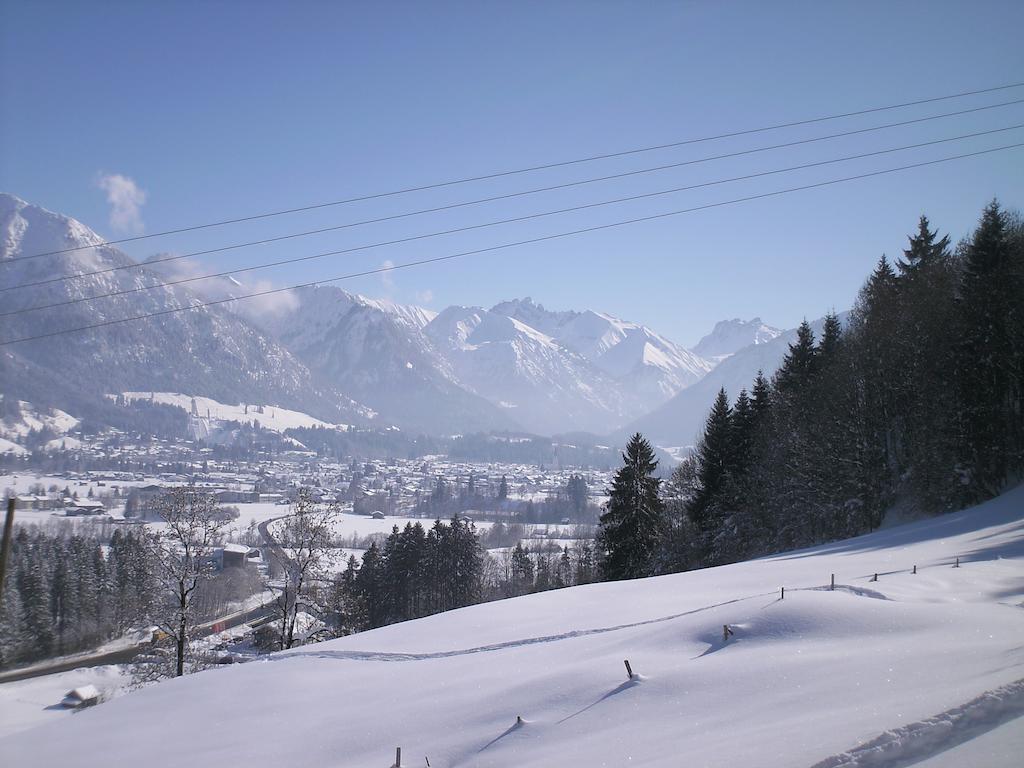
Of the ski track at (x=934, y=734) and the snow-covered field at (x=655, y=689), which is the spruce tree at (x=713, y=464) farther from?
the ski track at (x=934, y=734)

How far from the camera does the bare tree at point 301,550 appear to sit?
21.6m

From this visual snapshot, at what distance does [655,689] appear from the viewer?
7.42 m

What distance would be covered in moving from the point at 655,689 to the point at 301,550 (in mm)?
17404

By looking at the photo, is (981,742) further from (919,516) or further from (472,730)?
(919,516)

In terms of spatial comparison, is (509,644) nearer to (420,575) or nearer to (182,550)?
(182,550)

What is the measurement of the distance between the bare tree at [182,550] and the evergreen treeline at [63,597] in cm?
2758

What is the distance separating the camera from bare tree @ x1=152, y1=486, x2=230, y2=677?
19734 millimetres

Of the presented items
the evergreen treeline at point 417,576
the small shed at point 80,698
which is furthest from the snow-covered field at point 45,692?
the evergreen treeline at point 417,576

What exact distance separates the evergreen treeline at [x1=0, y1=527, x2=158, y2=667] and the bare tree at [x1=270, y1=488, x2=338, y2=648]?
28.0 metres

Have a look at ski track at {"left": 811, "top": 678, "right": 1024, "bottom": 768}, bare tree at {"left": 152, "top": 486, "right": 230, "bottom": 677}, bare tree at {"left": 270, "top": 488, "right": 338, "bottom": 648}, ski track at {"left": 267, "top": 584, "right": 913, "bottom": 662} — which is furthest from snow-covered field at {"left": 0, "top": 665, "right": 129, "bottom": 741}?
ski track at {"left": 811, "top": 678, "right": 1024, "bottom": 768}

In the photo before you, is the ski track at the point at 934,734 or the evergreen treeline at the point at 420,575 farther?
the evergreen treeline at the point at 420,575

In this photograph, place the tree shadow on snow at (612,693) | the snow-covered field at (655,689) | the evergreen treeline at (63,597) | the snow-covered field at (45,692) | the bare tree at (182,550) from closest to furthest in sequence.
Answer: the snow-covered field at (655,689) < the tree shadow on snow at (612,693) < the bare tree at (182,550) < the snow-covered field at (45,692) < the evergreen treeline at (63,597)

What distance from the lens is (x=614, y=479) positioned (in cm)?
3044

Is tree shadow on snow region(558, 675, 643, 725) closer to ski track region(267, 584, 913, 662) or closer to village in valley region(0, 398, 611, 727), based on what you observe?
ski track region(267, 584, 913, 662)
